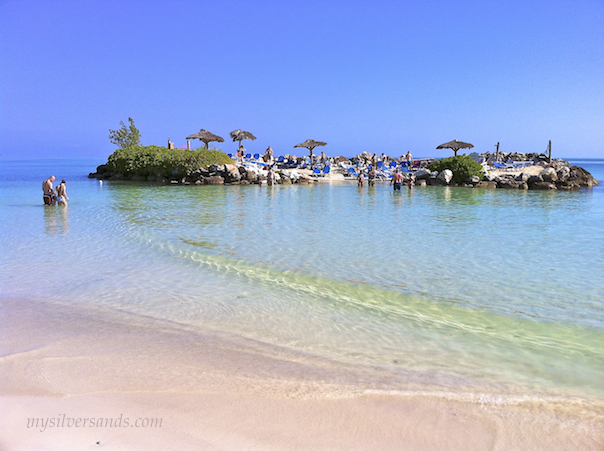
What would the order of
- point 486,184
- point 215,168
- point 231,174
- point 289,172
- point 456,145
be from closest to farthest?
point 486,184, point 231,174, point 215,168, point 289,172, point 456,145

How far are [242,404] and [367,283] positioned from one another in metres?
3.82

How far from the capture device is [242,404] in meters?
3.00

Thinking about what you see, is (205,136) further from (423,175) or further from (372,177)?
(423,175)

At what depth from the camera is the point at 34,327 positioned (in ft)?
15.2

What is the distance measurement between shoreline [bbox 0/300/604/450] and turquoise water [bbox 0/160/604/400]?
0.39m

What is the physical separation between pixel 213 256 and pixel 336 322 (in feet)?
13.2

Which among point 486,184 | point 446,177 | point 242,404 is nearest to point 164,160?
point 446,177

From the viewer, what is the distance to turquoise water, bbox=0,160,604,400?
13.4 feet

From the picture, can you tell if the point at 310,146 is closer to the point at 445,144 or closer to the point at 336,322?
the point at 445,144

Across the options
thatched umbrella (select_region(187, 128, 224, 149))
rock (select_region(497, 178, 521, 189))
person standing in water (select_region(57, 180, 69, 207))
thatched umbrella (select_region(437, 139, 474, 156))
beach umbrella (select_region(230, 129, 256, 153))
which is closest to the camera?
person standing in water (select_region(57, 180, 69, 207))

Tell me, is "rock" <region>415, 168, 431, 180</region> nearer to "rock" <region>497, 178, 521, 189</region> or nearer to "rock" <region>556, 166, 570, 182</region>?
"rock" <region>497, 178, 521, 189</region>

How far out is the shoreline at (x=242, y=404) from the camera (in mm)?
2578

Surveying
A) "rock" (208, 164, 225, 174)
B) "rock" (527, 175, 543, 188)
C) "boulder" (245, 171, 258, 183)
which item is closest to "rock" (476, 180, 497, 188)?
"rock" (527, 175, 543, 188)

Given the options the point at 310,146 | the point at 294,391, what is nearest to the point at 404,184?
the point at 310,146
